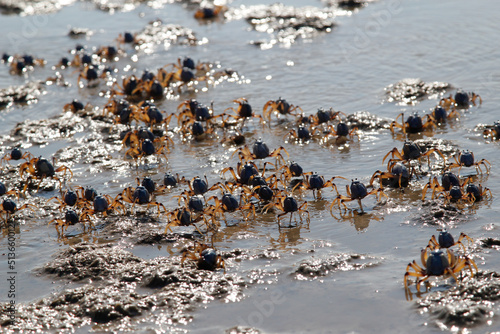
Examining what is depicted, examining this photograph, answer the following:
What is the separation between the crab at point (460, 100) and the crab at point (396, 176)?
3.07 metres

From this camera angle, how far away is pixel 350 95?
503 inches

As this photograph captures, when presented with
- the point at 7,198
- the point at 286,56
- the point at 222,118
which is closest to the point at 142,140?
the point at 222,118

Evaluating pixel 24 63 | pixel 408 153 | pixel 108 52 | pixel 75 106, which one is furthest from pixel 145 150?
pixel 24 63

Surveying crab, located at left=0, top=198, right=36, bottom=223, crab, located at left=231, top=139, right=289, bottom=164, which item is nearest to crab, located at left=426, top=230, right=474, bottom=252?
crab, located at left=231, top=139, right=289, bottom=164

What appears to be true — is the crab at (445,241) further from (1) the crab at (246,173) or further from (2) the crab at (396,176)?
(1) the crab at (246,173)

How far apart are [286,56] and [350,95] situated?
3.01 meters

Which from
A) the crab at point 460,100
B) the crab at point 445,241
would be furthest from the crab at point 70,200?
the crab at point 460,100

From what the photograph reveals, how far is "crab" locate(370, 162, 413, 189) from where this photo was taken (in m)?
9.08

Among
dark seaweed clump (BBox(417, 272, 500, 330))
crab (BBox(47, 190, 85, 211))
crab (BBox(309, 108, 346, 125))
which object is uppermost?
crab (BBox(309, 108, 346, 125))

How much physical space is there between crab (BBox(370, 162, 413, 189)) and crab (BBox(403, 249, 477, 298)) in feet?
7.92

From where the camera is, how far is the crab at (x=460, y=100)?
38.2 feet

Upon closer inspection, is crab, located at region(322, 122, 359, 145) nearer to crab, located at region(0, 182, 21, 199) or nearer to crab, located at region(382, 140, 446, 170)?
crab, located at region(382, 140, 446, 170)

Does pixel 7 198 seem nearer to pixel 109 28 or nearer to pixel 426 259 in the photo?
pixel 426 259

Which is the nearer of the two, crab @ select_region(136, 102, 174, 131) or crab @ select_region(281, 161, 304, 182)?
crab @ select_region(281, 161, 304, 182)
